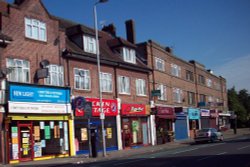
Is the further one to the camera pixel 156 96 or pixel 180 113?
pixel 180 113

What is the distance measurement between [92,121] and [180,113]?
58.2 ft

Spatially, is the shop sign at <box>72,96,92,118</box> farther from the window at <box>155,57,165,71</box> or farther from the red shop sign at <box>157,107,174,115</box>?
the window at <box>155,57,165,71</box>

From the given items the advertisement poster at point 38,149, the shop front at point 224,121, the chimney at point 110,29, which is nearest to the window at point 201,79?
the shop front at point 224,121

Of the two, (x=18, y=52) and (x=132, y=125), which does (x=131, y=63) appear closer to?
(x=132, y=125)

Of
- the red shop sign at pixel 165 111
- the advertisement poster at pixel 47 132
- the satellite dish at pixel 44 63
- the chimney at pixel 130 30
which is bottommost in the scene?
the advertisement poster at pixel 47 132

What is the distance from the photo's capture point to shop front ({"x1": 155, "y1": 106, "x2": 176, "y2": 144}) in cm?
3988

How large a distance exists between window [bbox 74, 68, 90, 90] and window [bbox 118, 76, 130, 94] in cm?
464

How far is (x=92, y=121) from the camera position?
30812 millimetres

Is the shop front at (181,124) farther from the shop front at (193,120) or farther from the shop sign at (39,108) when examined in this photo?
the shop sign at (39,108)

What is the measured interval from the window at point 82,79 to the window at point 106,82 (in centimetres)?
181

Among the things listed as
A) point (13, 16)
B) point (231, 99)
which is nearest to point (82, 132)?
point (13, 16)

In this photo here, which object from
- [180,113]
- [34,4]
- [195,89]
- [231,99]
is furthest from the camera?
[231,99]

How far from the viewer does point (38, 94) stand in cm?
2542

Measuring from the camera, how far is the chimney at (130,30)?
139 ft
